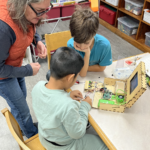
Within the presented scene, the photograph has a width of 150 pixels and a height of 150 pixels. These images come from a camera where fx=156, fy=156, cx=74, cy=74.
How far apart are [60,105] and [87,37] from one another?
1.92 ft

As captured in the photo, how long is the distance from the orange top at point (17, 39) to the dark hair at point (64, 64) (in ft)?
0.85

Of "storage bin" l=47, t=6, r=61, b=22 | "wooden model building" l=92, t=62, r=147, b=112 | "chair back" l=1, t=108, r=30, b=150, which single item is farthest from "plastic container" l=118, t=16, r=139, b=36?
"chair back" l=1, t=108, r=30, b=150

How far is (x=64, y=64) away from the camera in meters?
0.79

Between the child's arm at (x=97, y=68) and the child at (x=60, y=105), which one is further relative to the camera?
the child's arm at (x=97, y=68)

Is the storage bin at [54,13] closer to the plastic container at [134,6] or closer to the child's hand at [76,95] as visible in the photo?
the plastic container at [134,6]

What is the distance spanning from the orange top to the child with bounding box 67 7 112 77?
0.32 meters

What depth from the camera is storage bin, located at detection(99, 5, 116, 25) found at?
131 inches

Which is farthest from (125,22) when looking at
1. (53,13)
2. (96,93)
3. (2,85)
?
(2,85)

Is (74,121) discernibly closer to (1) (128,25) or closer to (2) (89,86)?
(2) (89,86)

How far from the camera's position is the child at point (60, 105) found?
30.1 inches

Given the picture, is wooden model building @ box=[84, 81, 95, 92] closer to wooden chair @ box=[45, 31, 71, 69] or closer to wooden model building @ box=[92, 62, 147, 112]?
wooden model building @ box=[92, 62, 147, 112]

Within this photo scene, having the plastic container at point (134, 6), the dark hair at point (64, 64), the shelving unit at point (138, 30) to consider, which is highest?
the plastic container at point (134, 6)

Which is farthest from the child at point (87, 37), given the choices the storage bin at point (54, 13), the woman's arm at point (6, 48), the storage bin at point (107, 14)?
the storage bin at point (107, 14)

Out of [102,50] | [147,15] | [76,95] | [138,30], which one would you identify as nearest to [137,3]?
[147,15]
